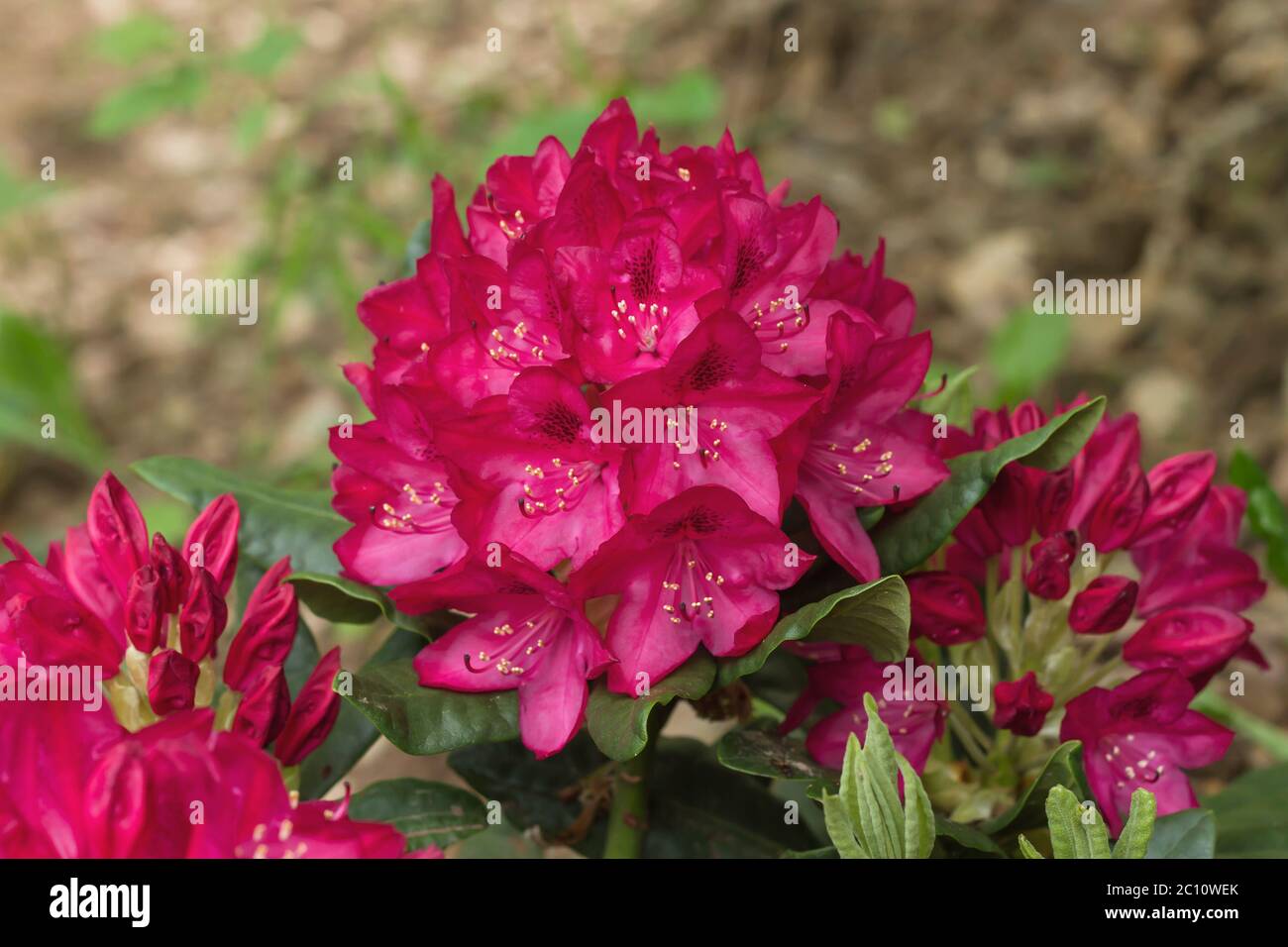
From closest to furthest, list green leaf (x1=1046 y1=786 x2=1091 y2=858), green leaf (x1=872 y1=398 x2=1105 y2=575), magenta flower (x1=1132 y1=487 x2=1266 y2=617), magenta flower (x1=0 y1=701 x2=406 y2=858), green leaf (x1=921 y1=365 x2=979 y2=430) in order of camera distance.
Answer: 1. magenta flower (x1=0 y1=701 x2=406 y2=858)
2. green leaf (x1=1046 y1=786 x2=1091 y2=858)
3. green leaf (x1=872 y1=398 x2=1105 y2=575)
4. magenta flower (x1=1132 y1=487 x2=1266 y2=617)
5. green leaf (x1=921 y1=365 x2=979 y2=430)

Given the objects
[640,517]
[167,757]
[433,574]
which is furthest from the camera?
[433,574]

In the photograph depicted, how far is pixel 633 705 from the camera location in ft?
3.89

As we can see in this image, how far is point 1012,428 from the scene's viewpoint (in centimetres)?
140

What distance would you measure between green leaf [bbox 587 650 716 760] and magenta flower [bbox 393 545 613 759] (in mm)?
27

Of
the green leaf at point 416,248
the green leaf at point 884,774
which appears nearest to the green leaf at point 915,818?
the green leaf at point 884,774

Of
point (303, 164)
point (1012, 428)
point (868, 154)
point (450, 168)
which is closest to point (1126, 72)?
point (868, 154)

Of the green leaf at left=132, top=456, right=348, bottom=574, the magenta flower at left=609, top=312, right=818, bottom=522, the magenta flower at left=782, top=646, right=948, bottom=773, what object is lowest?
the magenta flower at left=782, top=646, right=948, bottom=773

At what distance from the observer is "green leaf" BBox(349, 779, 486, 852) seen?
1.45 metres

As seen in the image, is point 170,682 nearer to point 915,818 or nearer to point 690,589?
point 690,589

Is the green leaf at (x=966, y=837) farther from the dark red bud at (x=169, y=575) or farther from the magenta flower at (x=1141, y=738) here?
the dark red bud at (x=169, y=575)

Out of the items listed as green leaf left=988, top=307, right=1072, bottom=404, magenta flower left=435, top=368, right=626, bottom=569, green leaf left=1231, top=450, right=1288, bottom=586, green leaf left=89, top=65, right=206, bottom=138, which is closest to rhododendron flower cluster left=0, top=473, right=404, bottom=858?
magenta flower left=435, top=368, right=626, bottom=569

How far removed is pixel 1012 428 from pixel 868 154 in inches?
113

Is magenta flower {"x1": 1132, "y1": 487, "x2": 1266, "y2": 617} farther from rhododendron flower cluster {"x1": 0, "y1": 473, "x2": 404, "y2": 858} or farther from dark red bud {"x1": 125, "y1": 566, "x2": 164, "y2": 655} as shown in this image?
dark red bud {"x1": 125, "y1": 566, "x2": 164, "y2": 655}
